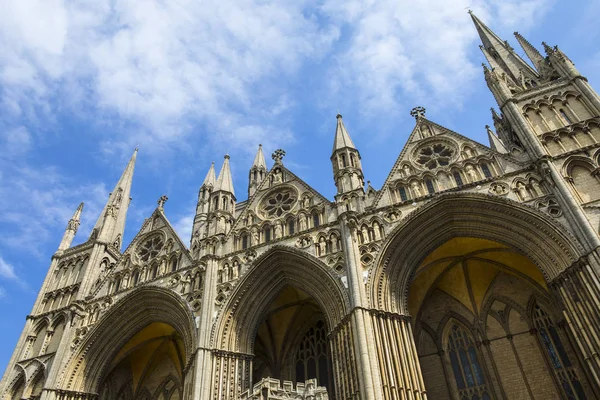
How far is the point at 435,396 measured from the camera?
1720cm

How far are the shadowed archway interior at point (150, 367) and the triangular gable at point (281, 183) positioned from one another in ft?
19.9

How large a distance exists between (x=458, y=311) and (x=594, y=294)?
6.21 m

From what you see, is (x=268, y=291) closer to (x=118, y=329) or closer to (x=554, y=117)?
(x=118, y=329)

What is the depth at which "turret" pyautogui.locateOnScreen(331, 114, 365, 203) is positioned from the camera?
20.4m

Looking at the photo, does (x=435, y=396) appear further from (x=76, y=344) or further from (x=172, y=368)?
(x=76, y=344)

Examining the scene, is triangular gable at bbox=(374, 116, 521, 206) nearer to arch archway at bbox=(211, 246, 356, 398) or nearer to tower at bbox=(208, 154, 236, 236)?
arch archway at bbox=(211, 246, 356, 398)

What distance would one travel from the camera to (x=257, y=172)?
38.5 m

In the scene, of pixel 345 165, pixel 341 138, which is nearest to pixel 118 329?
pixel 345 165

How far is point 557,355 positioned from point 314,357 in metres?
8.98

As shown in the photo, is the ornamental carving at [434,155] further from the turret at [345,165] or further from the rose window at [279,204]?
the rose window at [279,204]

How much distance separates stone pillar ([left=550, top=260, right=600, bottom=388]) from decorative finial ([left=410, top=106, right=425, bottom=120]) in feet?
34.5

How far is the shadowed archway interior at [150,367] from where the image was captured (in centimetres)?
2178

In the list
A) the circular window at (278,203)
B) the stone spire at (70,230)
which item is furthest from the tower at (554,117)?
the stone spire at (70,230)

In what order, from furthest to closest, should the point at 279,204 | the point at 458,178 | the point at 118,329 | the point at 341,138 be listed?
the point at 341,138, the point at 279,204, the point at 118,329, the point at 458,178
